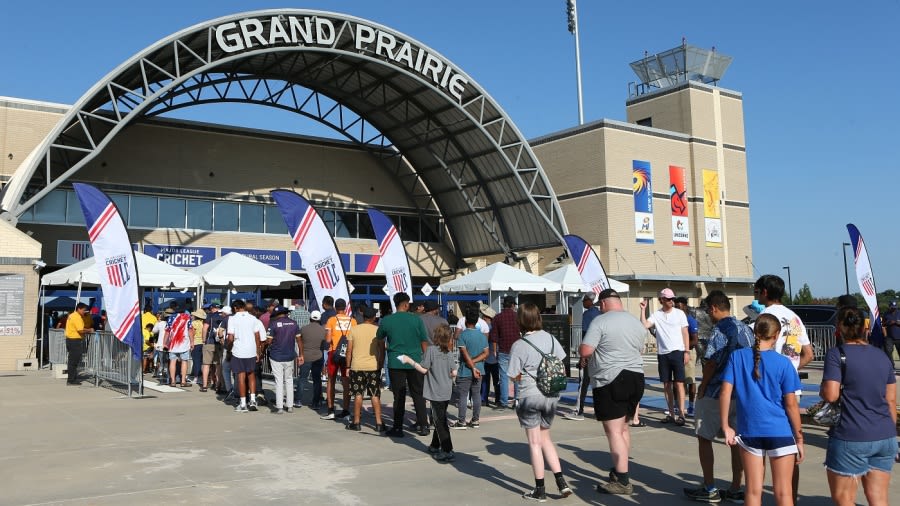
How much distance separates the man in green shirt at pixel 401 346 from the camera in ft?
30.6

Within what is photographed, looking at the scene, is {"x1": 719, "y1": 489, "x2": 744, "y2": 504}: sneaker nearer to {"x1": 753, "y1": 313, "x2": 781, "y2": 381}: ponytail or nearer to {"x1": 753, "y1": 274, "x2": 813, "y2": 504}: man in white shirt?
{"x1": 753, "y1": 274, "x2": 813, "y2": 504}: man in white shirt

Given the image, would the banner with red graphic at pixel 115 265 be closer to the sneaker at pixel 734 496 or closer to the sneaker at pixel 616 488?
the sneaker at pixel 616 488

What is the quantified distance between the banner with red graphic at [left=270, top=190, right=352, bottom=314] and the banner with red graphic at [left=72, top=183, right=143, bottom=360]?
3064mm

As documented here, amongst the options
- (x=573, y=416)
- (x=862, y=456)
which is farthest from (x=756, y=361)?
(x=573, y=416)

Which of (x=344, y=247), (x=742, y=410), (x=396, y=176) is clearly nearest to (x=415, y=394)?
(x=742, y=410)

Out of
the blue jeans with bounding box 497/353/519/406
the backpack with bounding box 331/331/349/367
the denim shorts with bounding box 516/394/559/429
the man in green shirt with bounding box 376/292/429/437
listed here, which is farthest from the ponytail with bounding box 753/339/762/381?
the backpack with bounding box 331/331/349/367

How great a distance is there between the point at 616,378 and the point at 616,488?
38.4 inches

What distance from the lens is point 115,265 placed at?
1315cm

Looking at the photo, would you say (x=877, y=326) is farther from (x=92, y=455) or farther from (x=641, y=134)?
(x=641, y=134)

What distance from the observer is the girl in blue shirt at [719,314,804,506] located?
484 cm

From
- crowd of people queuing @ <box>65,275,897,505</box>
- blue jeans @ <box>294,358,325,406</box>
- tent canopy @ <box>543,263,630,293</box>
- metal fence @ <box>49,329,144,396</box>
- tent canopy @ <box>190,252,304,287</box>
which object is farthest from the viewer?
tent canopy @ <box>543,263,630,293</box>

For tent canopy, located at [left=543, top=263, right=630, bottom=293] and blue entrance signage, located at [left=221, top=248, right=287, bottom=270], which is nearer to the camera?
tent canopy, located at [left=543, top=263, right=630, bottom=293]

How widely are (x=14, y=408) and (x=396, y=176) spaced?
2443cm

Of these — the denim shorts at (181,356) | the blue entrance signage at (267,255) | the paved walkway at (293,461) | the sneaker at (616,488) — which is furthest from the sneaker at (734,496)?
the blue entrance signage at (267,255)
